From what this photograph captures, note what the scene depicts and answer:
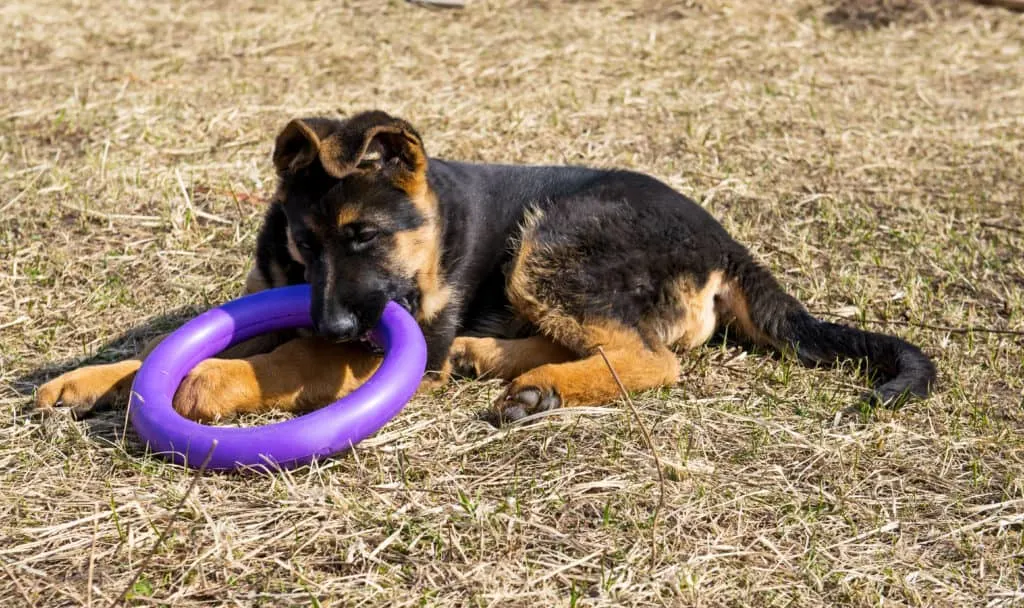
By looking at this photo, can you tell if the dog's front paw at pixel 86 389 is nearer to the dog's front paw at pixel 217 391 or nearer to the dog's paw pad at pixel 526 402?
the dog's front paw at pixel 217 391

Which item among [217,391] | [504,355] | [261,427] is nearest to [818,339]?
[504,355]

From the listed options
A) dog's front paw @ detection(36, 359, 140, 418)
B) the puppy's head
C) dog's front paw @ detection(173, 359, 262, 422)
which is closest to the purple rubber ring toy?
dog's front paw @ detection(173, 359, 262, 422)

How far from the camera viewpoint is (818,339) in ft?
16.1

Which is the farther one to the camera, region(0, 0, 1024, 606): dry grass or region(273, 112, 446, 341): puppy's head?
region(273, 112, 446, 341): puppy's head

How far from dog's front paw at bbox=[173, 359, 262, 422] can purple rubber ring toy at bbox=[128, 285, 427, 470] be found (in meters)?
0.07

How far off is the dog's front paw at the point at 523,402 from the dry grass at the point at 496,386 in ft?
0.36

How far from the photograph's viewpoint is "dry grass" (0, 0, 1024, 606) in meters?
3.44

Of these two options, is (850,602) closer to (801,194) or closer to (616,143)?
(801,194)

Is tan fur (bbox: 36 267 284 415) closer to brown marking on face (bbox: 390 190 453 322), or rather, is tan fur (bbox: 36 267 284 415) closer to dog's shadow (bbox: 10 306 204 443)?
dog's shadow (bbox: 10 306 204 443)

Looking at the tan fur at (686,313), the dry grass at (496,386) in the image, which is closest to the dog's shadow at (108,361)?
the dry grass at (496,386)

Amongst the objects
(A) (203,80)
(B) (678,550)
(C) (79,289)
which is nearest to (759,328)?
(B) (678,550)

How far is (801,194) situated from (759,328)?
2.17 metres

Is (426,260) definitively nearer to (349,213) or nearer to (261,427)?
(349,213)

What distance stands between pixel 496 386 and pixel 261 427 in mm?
1341
